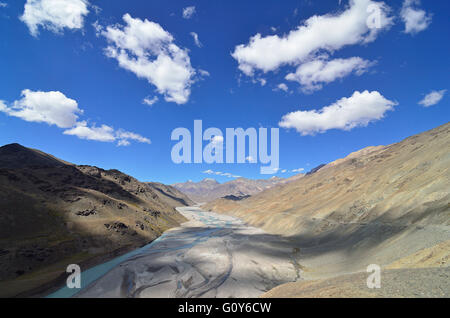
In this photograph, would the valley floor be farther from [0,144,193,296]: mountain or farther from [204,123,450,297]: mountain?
[0,144,193,296]: mountain

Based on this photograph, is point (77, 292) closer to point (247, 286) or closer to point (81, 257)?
point (81, 257)

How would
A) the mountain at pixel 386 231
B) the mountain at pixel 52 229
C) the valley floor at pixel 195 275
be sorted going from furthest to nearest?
the mountain at pixel 52 229, the valley floor at pixel 195 275, the mountain at pixel 386 231

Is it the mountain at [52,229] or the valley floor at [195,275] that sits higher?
the mountain at [52,229]

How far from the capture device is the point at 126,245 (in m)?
60.1

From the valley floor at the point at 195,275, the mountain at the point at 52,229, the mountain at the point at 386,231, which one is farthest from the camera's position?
the mountain at the point at 52,229

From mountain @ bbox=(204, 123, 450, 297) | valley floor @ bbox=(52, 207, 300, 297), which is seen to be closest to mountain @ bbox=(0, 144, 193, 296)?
valley floor @ bbox=(52, 207, 300, 297)

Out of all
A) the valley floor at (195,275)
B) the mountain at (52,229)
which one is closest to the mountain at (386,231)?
the valley floor at (195,275)

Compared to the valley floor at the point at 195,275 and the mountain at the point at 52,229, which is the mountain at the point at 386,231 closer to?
the valley floor at the point at 195,275

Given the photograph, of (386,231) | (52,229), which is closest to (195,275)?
(386,231)

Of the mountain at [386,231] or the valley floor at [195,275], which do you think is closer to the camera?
the mountain at [386,231]

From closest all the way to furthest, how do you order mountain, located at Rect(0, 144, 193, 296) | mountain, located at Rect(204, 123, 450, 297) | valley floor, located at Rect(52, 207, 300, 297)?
1. mountain, located at Rect(204, 123, 450, 297)
2. valley floor, located at Rect(52, 207, 300, 297)
3. mountain, located at Rect(0, 144, 193, 296)

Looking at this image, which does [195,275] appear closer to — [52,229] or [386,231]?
[386,231]

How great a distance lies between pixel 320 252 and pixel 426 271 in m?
31.5
